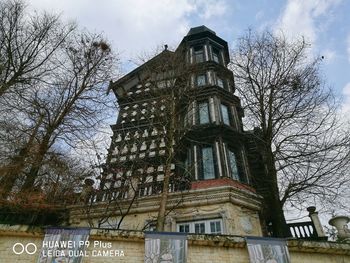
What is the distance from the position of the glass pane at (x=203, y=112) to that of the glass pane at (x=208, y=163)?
209cm

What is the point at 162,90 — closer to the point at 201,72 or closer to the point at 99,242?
the point at 201,72

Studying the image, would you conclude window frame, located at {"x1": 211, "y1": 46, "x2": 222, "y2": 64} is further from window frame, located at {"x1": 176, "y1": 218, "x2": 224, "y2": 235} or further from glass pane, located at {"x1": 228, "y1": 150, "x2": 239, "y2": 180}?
window frame, located at {"x1": 176, "y1": 218, "x2": 224, "y2": 235}

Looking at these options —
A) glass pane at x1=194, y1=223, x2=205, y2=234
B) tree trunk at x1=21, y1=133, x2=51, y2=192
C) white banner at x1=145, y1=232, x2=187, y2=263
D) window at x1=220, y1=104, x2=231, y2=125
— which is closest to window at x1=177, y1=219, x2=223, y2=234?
glass pane at x1=194, y1=223, x2=205, y2=234

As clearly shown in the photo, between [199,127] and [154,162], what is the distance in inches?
123

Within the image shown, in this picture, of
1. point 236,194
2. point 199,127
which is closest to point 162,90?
point 199,127

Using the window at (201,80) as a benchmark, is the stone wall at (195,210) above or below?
below

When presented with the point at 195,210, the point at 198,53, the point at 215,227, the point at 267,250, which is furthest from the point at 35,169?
the point at 198,53

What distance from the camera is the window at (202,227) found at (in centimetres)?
1158

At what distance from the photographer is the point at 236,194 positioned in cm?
1230

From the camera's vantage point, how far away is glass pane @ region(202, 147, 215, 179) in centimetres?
1410

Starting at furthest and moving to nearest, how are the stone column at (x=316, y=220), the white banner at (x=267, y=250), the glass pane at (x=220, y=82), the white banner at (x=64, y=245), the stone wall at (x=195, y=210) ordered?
the glass pane at (x=220, y=82), the stone wall at (x=195, y=210), the stone column at (x=316, y=220), the white banner at (x=267, y=250), the white banner at (x=64, y=245)

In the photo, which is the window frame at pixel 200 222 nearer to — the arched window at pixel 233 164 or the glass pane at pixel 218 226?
the glass pane at pixel 218 226

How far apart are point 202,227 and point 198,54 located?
14.2m

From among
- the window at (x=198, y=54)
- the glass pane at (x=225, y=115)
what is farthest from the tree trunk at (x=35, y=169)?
the window at (x=198, y=54)
